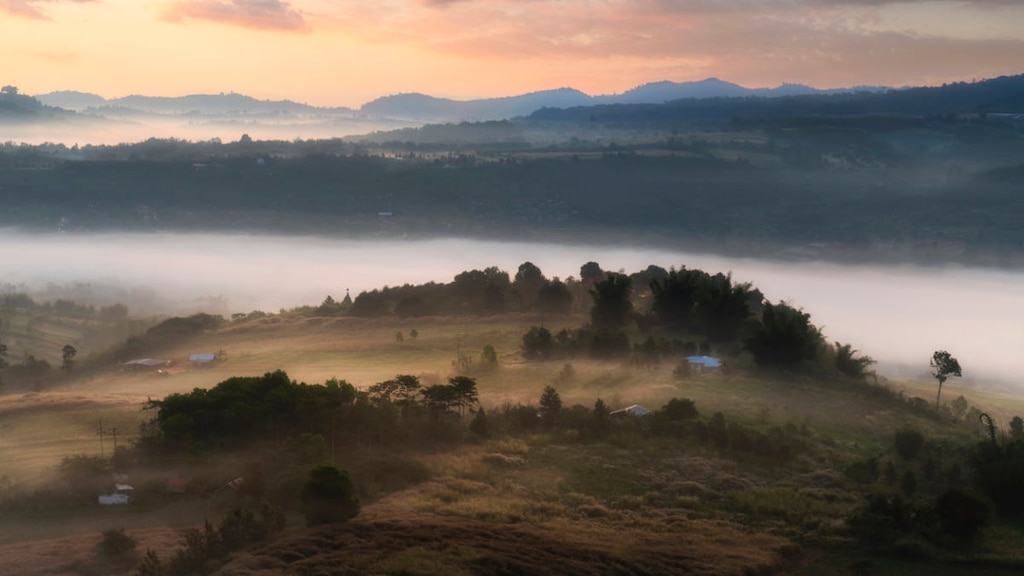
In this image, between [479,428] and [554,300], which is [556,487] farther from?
[554,300]

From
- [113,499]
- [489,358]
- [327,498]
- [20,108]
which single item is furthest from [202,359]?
[20,108]

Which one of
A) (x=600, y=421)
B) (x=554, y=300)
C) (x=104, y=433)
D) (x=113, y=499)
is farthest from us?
(x=554, y=300)

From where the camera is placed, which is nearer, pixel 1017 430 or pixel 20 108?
pixel 1017 430

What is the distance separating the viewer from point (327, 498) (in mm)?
19547

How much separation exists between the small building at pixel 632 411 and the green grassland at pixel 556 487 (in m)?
1.27

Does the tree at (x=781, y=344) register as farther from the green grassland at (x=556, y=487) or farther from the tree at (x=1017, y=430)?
the tree at (x=1017, y=430)

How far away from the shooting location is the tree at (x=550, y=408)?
29562 millimetres

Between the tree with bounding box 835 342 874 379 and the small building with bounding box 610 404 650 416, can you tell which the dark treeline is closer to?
the tree with bounding box 835 342 874 379

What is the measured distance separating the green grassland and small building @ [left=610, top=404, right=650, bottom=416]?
127 centimetres

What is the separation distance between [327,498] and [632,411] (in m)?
13.6

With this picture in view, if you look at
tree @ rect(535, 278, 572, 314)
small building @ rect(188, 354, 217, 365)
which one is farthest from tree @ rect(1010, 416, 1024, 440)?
small building @ rect(188, 354, 217, 365)

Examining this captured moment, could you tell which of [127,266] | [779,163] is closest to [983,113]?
[779,163]

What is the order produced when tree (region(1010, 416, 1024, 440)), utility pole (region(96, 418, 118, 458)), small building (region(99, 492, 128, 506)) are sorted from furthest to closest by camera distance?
tree (region(1010, 416, 1024, 440))
utility pole (region(96, 418, 118, 458))
small building (region(99, 492, 128, 506))

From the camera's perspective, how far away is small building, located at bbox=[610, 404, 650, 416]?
3017 cm
